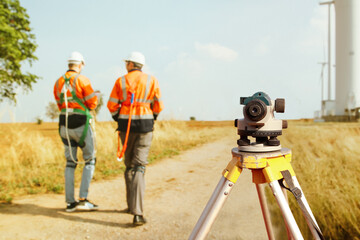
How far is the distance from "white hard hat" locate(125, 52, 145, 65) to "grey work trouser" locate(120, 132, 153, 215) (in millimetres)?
1036

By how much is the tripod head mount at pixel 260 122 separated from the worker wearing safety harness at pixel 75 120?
11.4ft

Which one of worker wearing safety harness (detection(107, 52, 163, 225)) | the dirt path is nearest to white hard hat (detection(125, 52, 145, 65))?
worker wearing safety harness (detection(107, 52, 163, 225))

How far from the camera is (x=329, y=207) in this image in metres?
3.61

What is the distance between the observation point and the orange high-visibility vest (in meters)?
4.39

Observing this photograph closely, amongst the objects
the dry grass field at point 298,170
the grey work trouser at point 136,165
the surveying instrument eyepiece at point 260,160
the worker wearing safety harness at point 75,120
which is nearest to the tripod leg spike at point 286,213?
the surveying instrument eyepiece at point 260,160

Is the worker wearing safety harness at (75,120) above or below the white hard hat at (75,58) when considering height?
below

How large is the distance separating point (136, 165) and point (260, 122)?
288cm

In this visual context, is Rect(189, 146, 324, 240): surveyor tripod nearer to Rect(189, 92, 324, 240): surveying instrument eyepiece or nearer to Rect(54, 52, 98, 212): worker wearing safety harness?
Rect(189, 92, 324, 240): surveying instrument eyepiece

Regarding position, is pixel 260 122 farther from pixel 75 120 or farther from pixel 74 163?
pixel 74 163

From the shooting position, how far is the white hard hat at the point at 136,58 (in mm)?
4500

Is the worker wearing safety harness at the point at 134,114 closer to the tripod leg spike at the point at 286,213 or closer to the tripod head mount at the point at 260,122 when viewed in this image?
the tripod head mount at the point at 260,122

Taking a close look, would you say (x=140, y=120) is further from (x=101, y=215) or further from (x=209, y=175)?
(x=209, y=175)

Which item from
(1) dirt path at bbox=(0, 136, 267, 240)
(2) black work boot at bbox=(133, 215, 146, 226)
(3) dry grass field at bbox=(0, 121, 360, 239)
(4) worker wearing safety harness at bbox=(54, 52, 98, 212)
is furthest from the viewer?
(4) worker wearing safety harness at bbox=(54, 52, 98, 212)

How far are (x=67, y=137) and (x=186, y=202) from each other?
7.16ft
